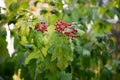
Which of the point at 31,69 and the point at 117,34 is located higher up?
the point at 31,69

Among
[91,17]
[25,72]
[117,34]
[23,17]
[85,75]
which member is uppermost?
[23,17]

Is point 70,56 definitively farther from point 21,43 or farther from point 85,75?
point 85,75

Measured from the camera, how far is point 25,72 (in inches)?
51.1

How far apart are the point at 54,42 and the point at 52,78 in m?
0.17

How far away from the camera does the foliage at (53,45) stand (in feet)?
3.19

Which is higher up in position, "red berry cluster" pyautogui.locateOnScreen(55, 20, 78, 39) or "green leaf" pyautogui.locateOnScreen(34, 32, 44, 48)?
"red berry cluster" pyautogui.locateOnScreen(55, 20, 78, 39)

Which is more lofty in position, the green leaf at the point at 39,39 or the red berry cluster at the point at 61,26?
the red berry cluster at the point at 61,26

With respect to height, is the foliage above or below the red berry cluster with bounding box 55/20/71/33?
below

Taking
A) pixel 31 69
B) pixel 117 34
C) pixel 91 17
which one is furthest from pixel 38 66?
pixel 117 34

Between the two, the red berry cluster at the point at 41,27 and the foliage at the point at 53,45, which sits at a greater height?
the red berry cluster at the point at 41,27

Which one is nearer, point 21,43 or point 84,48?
point 21,43

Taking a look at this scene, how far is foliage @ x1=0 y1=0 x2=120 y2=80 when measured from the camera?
0.97 metres

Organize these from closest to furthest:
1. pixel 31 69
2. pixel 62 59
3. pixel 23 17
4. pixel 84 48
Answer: pixel 62 59 < pixel 23 17 < pixel 31 69 < pixel 84 48

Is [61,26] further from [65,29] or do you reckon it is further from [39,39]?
[39,39]
